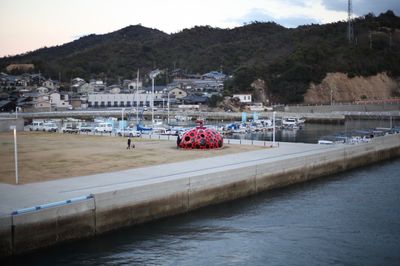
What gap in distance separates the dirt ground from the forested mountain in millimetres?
56850

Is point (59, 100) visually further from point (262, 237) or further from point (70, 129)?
point (262, 237)

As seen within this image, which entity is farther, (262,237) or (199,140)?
(199,140)

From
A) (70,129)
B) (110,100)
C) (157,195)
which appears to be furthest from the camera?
A: (110,100)

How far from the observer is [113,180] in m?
20.2

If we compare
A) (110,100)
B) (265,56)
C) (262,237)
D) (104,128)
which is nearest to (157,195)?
(262,237)

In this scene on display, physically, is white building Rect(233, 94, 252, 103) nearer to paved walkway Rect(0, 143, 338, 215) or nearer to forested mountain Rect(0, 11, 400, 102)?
forested mountain Rect(0, 11, 400, 102)

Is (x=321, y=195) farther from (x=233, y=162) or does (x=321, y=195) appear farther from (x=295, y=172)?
(x=233, y=162)

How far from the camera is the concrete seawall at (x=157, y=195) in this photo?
48.4 ft

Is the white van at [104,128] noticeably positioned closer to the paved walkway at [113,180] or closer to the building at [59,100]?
the paved walkway at [113,180]

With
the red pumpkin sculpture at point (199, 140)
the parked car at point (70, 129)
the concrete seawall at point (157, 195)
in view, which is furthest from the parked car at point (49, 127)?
the concrete seawall at point (157, 195)

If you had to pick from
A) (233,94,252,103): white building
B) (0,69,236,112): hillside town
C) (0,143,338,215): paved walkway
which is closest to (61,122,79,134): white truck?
(0,143,338,215): paved walkway

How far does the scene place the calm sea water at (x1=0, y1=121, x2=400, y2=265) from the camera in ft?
48.8

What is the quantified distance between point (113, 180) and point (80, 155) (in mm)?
7782

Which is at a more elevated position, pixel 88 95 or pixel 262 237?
pixel 88 95
